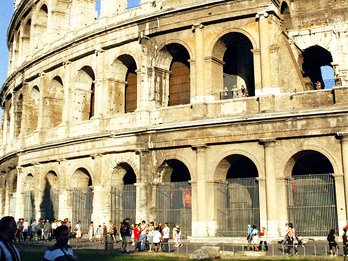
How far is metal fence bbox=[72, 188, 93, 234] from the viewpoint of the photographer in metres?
19.4

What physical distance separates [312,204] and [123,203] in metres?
6.99

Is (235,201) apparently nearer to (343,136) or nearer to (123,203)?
(343,136)

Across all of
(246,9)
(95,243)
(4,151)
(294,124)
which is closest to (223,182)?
(294,124)

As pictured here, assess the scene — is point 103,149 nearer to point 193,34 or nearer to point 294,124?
point 193,34

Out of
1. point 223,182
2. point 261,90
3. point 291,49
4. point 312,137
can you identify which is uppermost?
point 291,49

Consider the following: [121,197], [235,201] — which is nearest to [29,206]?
[121,197]

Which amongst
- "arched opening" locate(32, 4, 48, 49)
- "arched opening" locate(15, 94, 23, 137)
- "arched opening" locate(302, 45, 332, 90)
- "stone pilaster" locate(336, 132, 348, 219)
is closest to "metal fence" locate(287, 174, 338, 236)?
"stone pilaster" locate(336, 132, 348, 219)

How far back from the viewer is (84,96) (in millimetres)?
21203

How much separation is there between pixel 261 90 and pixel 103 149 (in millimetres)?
6456

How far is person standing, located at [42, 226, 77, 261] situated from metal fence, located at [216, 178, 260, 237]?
1201 cm

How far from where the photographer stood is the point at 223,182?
16500mm

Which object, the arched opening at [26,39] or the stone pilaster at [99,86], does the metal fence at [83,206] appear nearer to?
the stone pilaster at [99,86]

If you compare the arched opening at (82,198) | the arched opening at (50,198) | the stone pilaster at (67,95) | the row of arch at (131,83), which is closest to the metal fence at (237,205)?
the row of arch at (131,83)

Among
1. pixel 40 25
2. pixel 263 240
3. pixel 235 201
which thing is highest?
pixel 40 25
